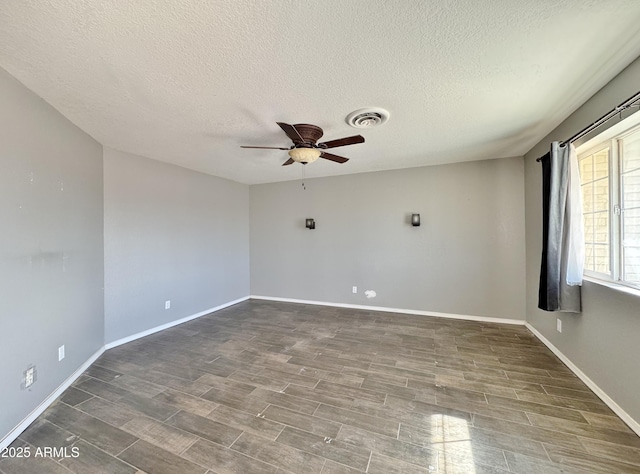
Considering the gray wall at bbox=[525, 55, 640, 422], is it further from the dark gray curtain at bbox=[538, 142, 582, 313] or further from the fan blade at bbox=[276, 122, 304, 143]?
the fan blade at bbox=[276, 122, 304, 143]

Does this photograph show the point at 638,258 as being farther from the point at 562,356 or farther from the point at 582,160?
the point at 562,356

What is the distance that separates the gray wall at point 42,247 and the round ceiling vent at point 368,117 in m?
2.55

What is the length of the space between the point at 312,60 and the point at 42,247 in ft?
8.44

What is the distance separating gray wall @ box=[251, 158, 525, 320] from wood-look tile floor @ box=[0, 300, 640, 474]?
1.05m

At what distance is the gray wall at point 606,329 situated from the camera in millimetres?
1806

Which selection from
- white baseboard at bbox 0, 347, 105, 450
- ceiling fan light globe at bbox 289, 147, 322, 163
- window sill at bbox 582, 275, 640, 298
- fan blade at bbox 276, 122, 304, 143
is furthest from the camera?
ceiling fan light globe at bbox 289, 147, 322, 163

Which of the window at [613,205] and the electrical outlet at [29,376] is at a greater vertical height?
the window at [613,205]

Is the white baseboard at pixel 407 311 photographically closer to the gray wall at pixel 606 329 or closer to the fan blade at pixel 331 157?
the gray wall at pixel 606 329

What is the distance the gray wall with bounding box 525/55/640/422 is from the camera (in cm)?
181

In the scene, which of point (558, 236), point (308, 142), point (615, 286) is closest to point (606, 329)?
point (615, 286)

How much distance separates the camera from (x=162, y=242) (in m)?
3.83

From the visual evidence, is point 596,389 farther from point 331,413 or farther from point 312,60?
point 312,60

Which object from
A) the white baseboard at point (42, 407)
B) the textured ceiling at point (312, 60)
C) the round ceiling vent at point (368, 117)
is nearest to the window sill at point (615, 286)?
the textured ceiling at point (312, 60)

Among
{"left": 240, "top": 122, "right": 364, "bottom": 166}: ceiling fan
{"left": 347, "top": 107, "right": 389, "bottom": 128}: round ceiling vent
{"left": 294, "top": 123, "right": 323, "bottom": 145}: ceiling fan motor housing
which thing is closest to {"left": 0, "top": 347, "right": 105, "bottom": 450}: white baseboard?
{"left": 240, "top": 122, "right": 364, "bottom": 166}: ceiling fan
